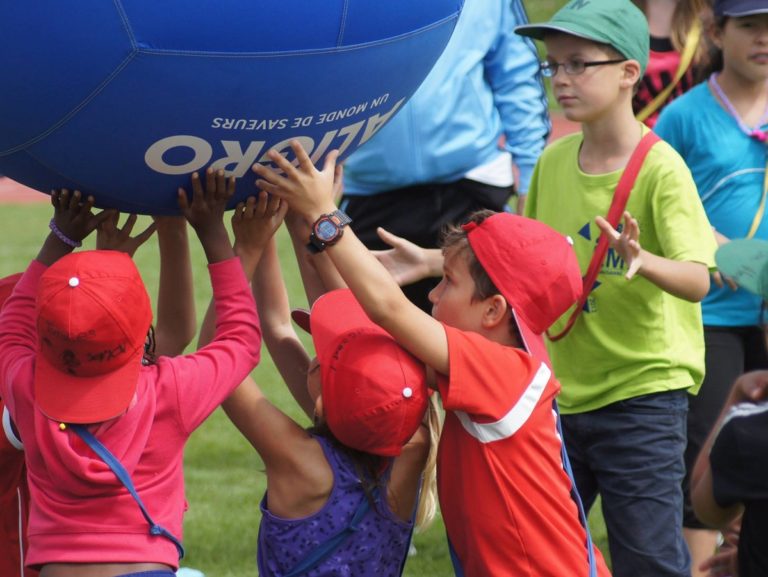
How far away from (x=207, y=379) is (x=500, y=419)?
73cm

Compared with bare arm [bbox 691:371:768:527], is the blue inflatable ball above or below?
above

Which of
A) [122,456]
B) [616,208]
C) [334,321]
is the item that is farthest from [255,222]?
[616,208]

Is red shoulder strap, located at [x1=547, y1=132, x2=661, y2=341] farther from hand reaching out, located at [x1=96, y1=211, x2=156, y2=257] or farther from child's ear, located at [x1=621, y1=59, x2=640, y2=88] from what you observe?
hand reaching out, located at [x1=96, y1=211, x2=156, y2=257]

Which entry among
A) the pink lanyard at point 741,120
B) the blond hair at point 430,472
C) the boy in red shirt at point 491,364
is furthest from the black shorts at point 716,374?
the boy in red shirt at point 491,364

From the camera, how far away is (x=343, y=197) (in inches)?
246

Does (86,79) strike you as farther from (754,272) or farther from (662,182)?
(662,182)

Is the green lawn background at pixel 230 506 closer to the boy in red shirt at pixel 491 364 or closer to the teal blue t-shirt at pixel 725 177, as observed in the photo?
the teal blue t-shirt at pixel 725 177

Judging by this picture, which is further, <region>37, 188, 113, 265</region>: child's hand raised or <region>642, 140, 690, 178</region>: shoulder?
<region>642, 140, 690, 178</region>: shoulder

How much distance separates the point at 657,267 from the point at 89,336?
190cm

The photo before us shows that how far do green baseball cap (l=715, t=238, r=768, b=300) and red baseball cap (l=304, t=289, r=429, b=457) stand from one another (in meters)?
0.77

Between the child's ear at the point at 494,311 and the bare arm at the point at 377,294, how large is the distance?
0.77ft

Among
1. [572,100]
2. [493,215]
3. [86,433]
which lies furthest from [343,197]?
[86,433]

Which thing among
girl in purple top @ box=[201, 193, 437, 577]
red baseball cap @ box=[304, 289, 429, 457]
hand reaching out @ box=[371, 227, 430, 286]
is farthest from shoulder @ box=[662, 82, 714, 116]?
red baseball cap @ box=[304, 289, 429, 457]

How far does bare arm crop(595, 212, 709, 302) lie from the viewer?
4363 millimetres
